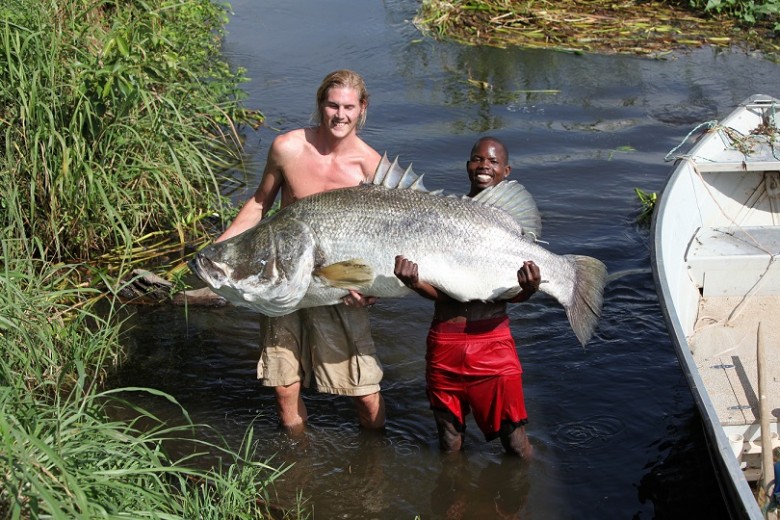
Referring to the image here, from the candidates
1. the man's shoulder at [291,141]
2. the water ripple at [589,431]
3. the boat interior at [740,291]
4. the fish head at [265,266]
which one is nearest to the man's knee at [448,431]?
the water ripple at [589,431]

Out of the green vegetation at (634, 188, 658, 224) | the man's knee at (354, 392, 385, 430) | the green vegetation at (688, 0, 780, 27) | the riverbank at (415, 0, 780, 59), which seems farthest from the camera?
the green vegetation at (688, 0, 780, 27)

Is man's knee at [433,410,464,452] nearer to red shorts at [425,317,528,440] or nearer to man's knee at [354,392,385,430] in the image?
red shorts at [425,317,528,440]

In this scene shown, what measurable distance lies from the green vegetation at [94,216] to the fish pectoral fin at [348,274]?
34.8 inches

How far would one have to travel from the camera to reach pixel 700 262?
600cm

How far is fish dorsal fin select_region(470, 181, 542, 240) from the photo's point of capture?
14.7 ft

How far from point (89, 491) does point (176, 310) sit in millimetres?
3217

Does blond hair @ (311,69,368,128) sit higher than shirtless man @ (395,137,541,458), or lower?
higher

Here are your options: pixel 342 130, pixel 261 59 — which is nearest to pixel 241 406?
pixel 342 130

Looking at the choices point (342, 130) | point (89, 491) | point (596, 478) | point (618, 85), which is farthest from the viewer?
point (618, 85)

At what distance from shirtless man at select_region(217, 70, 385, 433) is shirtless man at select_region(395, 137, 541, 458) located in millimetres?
404

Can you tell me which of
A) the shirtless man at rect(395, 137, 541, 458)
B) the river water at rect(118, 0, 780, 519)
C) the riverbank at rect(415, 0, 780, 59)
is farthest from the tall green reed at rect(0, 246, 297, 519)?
the riverbank at rect(415, 0, 780, 59)

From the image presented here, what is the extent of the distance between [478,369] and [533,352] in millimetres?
1867

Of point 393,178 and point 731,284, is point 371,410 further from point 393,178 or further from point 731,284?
point 731,284

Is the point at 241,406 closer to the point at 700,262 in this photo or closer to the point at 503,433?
the point at 503,433
